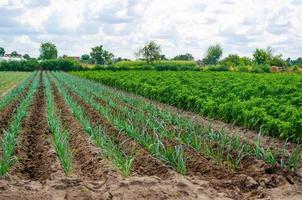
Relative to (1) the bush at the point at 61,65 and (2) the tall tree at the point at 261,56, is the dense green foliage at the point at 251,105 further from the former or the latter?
(2) the tall tree at the point at 261,56

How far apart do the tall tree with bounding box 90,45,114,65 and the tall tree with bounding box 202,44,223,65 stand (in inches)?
999

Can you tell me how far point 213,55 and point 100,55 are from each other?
97.5ft

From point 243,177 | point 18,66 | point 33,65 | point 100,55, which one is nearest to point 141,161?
point 243,177

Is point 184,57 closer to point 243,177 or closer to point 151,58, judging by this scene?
point 151,58

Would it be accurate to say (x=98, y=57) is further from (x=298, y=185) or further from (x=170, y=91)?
(x=298, y=185)

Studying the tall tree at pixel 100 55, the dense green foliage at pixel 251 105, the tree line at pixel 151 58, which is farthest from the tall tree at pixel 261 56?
the dense green foliage at pixel 251 105

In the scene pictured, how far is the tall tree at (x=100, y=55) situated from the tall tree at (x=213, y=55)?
83.2 ft

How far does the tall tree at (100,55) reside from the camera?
398 ft

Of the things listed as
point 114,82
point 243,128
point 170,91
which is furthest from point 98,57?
point 243,128

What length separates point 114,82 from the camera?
118 feet

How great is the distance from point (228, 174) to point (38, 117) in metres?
8.54

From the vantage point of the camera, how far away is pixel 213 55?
132 metres

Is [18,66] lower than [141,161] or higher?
lower

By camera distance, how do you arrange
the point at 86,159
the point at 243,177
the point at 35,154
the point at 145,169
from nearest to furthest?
the point at 243,177
the point at 145,169
the point at 86,159
the point at 35,154
